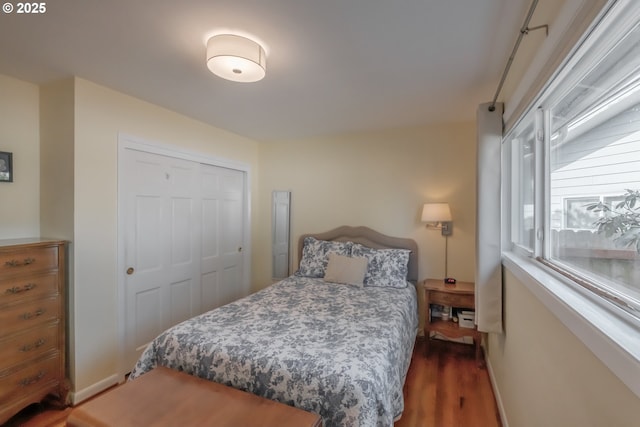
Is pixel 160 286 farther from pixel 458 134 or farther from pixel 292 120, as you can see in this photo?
pixel 458 134

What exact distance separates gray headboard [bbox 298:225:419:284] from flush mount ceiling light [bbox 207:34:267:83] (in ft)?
7.05

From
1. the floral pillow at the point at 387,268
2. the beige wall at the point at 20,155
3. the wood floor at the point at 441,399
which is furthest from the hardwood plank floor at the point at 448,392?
the beige wall at the point at 20,155

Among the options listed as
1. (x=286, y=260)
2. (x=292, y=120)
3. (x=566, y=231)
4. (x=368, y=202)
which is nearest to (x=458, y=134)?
(x=368, y=202)

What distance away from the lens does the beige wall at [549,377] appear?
29.0 inches

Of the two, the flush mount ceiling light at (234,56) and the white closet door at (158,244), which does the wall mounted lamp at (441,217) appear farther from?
the white closet door at (158,244)

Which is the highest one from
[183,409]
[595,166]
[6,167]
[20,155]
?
[20,155]

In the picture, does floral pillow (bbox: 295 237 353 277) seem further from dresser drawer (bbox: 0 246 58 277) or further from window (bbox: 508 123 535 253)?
dresser drawer (bbox: 0 246 58 277)

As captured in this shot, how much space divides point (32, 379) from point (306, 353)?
73.9 inches

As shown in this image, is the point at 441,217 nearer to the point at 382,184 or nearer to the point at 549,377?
the point at 382,184

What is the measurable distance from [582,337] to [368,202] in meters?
2.67

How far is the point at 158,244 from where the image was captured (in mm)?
2766

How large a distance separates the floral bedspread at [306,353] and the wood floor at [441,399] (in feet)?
1.42

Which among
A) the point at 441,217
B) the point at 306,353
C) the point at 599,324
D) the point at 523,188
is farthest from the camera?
the point at 441,217

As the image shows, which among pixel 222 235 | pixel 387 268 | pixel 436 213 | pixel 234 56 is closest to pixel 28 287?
pixel 222 235
